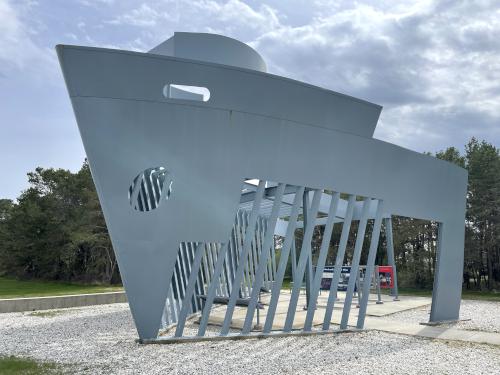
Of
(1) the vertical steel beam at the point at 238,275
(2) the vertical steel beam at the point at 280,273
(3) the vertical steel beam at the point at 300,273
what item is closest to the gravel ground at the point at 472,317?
(3) the vertical steel beam at the point at 300,273

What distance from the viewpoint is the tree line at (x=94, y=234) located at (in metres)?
26.9

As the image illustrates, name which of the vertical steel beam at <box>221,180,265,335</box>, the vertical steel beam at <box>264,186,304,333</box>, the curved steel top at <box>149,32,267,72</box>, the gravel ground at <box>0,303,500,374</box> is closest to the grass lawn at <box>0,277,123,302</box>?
the gravel ground at <box>0,303,500,374</box>

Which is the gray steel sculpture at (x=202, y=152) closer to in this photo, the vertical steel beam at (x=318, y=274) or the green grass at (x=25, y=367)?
the vertical steel beam at (x=318, y=274)

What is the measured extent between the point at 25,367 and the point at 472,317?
12411 mm

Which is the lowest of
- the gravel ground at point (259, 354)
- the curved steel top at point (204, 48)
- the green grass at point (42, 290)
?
the green grass at point (42, 290)

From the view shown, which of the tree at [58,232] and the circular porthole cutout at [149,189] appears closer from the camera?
the circular porthole cutout at [149,189]

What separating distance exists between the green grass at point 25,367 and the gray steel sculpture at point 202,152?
5.00ft

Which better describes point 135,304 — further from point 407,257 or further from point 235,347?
point 407,257

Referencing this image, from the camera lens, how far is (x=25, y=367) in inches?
262

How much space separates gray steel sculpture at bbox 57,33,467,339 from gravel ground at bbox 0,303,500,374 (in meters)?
0.57

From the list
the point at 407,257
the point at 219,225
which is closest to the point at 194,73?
the point at 219,225

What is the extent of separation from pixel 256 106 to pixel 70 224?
27.4 m

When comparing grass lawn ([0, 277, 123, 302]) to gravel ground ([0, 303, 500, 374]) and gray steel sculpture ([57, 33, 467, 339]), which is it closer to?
gravel ground ([0, 303, 500, 374])

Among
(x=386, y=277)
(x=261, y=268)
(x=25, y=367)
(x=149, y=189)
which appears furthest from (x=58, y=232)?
(x=261, y=268)
